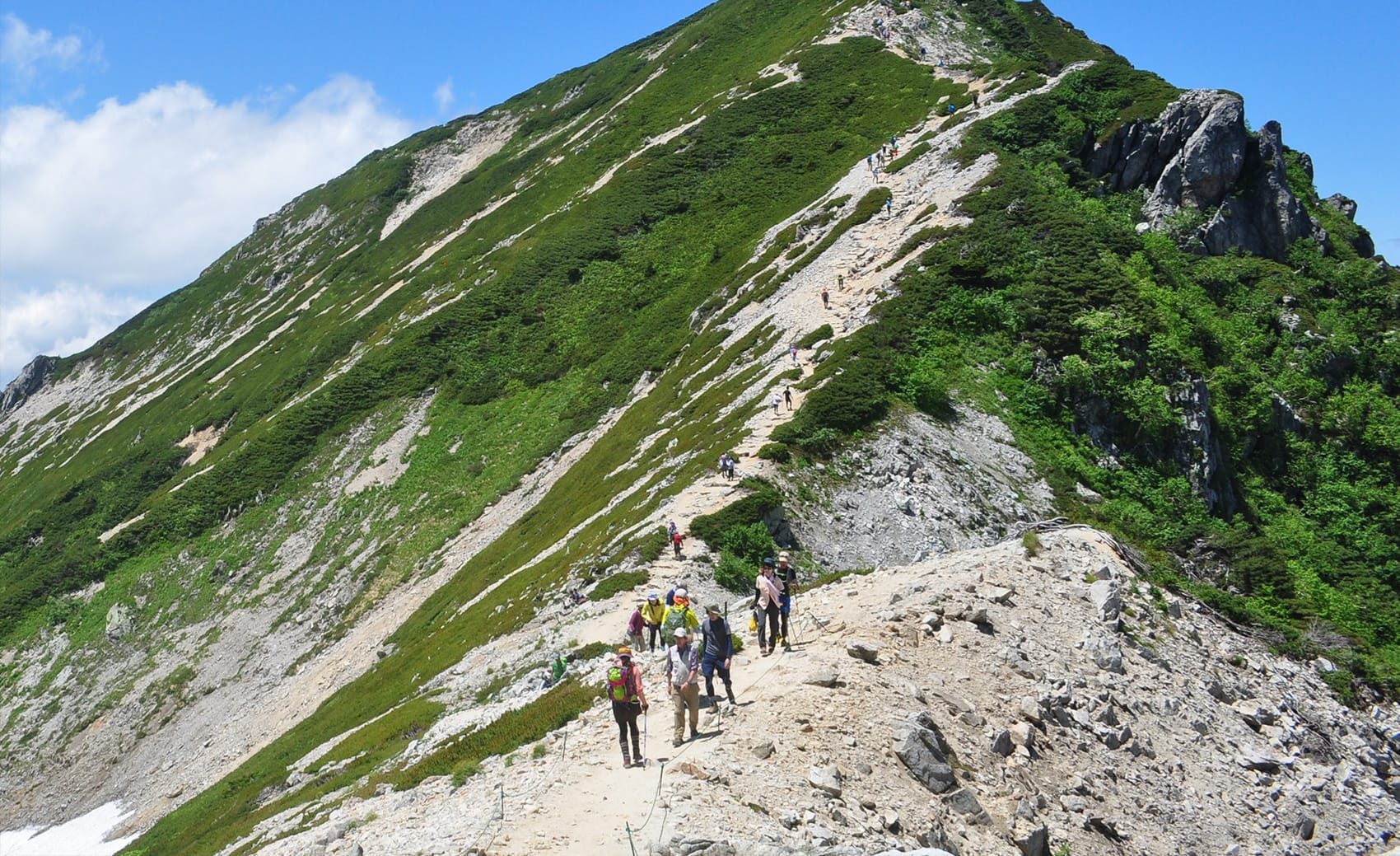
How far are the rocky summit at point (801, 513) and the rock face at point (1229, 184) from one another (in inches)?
10.8

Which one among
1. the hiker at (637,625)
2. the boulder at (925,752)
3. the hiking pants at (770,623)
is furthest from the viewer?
the hiker at (637,625)

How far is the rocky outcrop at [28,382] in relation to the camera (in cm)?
17562

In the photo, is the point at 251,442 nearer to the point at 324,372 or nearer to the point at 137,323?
the point at 324,372

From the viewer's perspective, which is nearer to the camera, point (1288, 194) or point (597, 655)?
point (597, 655)

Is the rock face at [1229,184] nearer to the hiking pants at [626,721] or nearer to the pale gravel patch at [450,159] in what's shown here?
the hiking pants at [626,721]

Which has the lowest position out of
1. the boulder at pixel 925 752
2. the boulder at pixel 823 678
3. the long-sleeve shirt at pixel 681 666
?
the boulder at pixel 925 752

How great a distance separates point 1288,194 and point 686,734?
57.8 meters

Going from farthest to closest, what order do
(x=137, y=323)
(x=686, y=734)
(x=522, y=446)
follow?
(x=137, y=323) → (x=522, y=446) → (x=686, y=734)

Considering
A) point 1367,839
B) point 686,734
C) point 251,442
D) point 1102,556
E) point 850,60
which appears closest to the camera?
point 686,734

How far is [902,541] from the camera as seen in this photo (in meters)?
31.7

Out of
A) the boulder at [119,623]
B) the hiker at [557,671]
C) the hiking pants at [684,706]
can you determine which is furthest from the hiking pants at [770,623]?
the boulder at [119,623]

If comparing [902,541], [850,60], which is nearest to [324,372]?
[850,60]

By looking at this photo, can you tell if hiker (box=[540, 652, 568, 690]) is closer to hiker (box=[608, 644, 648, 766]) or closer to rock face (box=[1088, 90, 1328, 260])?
hiker (box=[608, 644, 648, 766])

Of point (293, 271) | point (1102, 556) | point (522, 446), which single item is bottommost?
point (1102, 556)
